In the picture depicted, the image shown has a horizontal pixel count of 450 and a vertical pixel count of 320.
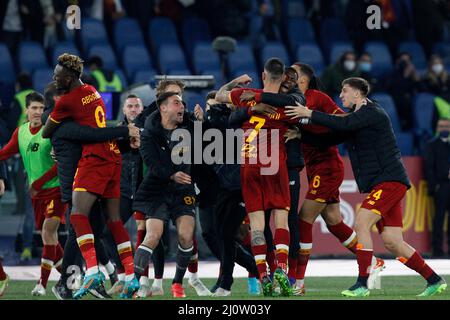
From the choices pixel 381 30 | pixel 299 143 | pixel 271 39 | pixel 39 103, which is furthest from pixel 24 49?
pixel 299 143

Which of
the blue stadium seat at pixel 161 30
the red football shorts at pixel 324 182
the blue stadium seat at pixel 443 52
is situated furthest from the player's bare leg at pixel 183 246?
the blue stadium seat at pixel 443 52

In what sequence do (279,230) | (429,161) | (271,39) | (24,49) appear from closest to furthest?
1. (279,230)
2. (429,161)
3. (24,49)
4. (271,39)

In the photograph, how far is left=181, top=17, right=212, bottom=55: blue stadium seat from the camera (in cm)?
2467

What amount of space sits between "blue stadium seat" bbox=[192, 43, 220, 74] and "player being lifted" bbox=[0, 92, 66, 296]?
359 inches

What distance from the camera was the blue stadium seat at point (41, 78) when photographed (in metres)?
22.2

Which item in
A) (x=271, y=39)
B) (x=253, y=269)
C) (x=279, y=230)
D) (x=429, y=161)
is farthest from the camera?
(x=271, y=39)

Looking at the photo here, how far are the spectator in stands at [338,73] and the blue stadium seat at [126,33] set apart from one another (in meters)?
3.64

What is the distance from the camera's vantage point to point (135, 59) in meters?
23.5

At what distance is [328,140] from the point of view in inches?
541

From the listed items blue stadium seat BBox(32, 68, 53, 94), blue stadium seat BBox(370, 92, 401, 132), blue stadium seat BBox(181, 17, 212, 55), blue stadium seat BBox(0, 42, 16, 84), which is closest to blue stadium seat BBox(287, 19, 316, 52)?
blue stadium seat BBox(181, 17, 212, 55)

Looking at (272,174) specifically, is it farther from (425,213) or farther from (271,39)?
(271,39)

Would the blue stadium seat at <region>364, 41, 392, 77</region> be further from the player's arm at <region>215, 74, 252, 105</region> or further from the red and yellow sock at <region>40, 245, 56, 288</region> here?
the red and yellow sock at <region>40, 245, 56, 288</region>

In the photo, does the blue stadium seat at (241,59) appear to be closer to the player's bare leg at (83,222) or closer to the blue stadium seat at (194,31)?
the blue stadium seat at (194,31)

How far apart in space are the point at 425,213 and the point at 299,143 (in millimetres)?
6899
